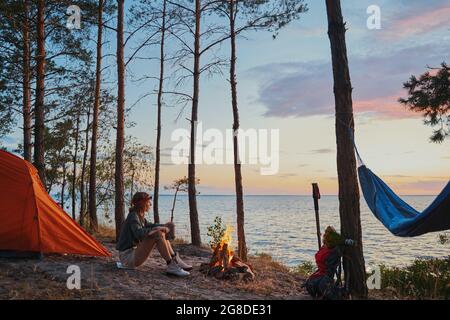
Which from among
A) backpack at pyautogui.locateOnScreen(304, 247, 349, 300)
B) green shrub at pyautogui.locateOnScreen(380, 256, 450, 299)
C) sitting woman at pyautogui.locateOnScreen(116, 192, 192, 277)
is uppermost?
sitting woman at pyautogui.locateOnScreen(116, 192, 192, 277)

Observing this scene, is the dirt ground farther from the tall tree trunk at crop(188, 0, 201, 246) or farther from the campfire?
the tall tree trunk at crop(188, 0, 201, 246)

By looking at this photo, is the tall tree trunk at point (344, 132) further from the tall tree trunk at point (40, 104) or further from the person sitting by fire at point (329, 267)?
the tall tree trunk at point (40, 104)

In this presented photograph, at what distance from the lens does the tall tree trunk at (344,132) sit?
6.12 meters

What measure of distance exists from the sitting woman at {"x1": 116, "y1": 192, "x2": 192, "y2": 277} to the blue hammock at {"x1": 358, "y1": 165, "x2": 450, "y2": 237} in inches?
116

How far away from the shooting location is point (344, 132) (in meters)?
6.26

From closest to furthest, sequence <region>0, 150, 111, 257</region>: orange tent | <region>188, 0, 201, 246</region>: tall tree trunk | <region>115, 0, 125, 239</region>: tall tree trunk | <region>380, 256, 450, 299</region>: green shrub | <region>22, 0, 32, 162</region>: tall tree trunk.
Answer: <region>0, 150, 111, 257</region>: orange tent → <region>380, 256, 450, 299</region>: green shrub → <region>115, 0, 125, 239</region>: tall tree trunk → <region>188, 0, 201, 246</region>: tall tree trunk → <region>22, 0, 32, 162</region>: tall tree trunk

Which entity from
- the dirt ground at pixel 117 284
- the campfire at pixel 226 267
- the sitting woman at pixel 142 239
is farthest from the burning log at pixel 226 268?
the sitting woman at pixel 142 239

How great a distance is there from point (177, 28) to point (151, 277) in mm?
7242

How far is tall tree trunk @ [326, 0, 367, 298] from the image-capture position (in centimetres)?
612

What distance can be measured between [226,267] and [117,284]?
6.13 feet

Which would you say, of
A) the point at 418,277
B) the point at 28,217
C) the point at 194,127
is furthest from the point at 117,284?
the point at 418,277

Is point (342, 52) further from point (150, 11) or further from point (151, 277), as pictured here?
point (150, 11)

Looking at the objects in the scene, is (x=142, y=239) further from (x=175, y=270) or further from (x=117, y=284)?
(x=117, y=284)

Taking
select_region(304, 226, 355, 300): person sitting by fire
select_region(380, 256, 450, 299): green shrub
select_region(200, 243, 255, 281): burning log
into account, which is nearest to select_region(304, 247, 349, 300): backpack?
select_region(304, 226, 355, 300): person sitting by fire
